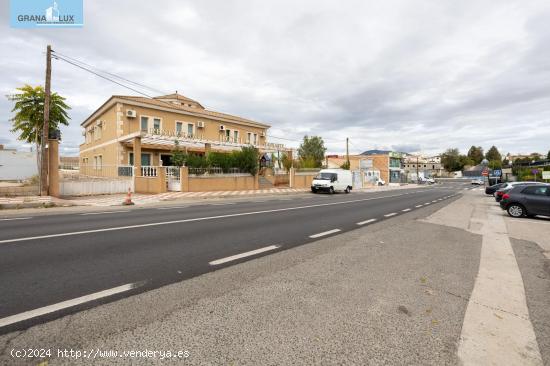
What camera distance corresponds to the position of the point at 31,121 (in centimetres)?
2316

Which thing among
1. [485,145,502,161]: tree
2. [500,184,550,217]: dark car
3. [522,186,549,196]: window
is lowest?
[500,184,550,217]: dark car

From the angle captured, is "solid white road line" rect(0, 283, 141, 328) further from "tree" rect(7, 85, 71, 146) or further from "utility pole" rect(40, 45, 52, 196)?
"tree" rect(7, 85, 71, 146)

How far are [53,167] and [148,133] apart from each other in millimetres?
7408

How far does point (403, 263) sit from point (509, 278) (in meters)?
1.44

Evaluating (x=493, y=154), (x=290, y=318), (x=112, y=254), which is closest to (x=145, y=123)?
(x=112, y=254)

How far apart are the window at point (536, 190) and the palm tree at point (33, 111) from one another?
30.8 meters

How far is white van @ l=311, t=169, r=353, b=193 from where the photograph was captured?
25391 mm

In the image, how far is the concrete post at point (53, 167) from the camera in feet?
49.0

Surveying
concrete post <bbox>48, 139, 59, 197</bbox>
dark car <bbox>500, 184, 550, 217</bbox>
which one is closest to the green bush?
concrete post <bbox>48, 139, 59, 197</bbox>

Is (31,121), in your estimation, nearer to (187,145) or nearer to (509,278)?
(187,145)

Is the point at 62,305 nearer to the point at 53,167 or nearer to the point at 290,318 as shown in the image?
the point at 290,318

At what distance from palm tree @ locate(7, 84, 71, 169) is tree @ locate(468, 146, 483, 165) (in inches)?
5552

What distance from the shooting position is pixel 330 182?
1004 inches

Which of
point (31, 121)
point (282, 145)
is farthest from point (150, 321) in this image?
point (282, 145)
